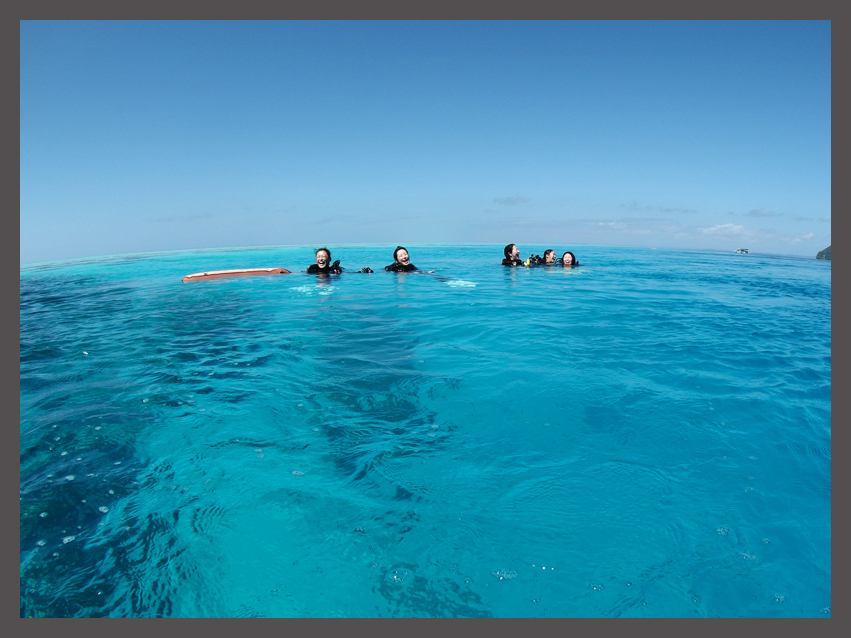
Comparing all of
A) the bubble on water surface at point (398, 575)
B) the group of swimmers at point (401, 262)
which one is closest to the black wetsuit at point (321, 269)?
the group of swimmers at point (401, 262)

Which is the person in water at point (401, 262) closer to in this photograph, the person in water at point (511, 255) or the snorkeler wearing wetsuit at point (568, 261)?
the person in water at point (511, 255)

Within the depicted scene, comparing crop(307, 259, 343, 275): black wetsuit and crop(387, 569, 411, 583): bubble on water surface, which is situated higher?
crop(307, 259, 343, 275): black wetsuit

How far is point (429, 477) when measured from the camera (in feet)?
12.7

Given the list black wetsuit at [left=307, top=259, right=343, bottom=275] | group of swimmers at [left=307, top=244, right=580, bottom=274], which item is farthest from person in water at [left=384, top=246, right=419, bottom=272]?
black wetsuit at [left=307, top=259, right=343, bottom=275]

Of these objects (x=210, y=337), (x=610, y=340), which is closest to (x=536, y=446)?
(x=610, y=340)

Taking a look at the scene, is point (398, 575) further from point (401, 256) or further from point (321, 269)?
point (321, 269)

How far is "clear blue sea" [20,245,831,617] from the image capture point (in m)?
2.77

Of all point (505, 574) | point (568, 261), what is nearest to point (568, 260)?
point (568, 261)

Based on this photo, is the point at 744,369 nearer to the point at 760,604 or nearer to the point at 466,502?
the point at 760,604

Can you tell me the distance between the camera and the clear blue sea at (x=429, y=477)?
2.77 meters

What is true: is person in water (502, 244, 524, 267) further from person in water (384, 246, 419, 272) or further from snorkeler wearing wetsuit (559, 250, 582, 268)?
person in water (384, 246, 419, 272)

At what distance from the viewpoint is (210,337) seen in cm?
889

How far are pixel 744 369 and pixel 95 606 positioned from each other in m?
8.82

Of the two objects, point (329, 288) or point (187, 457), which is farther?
point (329, 288)
